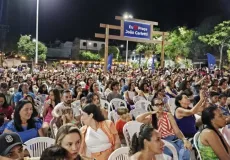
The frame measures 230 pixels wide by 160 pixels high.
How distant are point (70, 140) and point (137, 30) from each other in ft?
51.4

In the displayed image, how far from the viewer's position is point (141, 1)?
5272 cm

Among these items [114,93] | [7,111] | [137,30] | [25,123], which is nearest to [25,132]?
[25,123]

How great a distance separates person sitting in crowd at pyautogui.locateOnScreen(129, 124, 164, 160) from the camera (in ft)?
10.0

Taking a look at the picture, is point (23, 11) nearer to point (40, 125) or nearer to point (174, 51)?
point (174, 51)

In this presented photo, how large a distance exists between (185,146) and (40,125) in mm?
2184

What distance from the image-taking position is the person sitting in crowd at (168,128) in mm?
4359

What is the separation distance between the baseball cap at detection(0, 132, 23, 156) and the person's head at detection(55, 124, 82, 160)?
39 centimetres

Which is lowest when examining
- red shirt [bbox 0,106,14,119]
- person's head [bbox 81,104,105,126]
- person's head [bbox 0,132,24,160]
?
red shirt [bbox 0,106,14,119]

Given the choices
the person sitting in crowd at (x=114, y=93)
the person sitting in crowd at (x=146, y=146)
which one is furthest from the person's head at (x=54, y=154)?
the person sitting in crowd at (x=114, y=93)

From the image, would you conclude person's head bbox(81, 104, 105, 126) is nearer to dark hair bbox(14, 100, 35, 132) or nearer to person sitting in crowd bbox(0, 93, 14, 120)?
dark hair bbox(14, 100, 35, 132)

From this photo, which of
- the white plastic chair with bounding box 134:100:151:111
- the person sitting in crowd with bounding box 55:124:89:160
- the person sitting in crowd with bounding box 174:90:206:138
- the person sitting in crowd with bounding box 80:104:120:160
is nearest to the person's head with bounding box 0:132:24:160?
the person sitting in crowd with bounding box 55:124:89:160

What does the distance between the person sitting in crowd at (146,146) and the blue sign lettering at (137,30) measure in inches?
582

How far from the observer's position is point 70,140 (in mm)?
2895

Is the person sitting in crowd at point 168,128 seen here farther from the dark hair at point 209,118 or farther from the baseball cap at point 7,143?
the baseball cap at point 7,143
